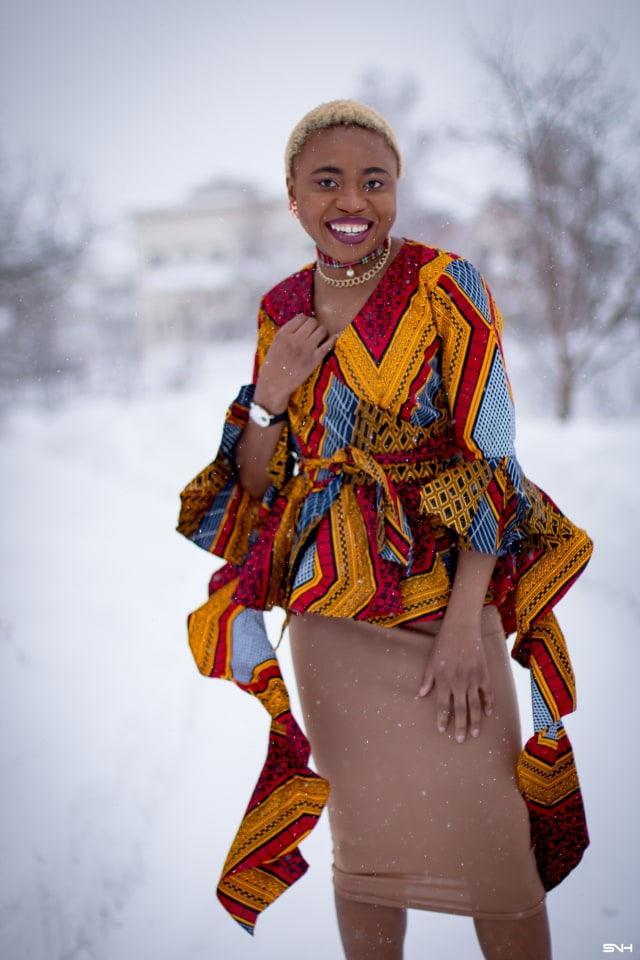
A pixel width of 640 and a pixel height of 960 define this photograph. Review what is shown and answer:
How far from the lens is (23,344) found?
12.1ft

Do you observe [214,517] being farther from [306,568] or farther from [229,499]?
[306,568]

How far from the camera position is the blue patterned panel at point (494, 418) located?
Answer: 1.25m

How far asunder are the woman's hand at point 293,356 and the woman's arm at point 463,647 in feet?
1.24

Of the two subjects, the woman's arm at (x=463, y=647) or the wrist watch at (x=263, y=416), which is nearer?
the woman's arm at (x=463, y=647)

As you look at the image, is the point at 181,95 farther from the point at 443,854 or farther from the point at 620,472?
the point at 443,854

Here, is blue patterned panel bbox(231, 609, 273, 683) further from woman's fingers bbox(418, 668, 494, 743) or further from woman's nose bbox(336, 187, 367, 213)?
woman's nose bbox(336, 187, 367, 213)

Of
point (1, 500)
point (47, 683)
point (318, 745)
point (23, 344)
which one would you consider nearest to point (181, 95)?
point (23, 344)

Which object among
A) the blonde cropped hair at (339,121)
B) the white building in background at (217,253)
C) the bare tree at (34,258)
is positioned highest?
the white building in background at (217,253)

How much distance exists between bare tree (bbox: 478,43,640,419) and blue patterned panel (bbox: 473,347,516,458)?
2.88m

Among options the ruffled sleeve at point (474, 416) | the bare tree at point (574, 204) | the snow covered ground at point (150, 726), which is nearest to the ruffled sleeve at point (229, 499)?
the ruffled sleeve at point (474, 416)

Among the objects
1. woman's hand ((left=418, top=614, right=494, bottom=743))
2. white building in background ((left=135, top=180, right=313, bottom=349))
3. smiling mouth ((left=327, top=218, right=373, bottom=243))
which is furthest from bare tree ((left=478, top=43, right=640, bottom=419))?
woman's hand ((left=418, top=614, right=494, bottom=743))

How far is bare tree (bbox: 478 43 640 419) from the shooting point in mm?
3898

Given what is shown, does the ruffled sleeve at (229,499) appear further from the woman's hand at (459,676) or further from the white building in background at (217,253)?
the white building in background at (217,253)

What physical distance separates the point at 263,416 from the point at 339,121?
1.57 ft
